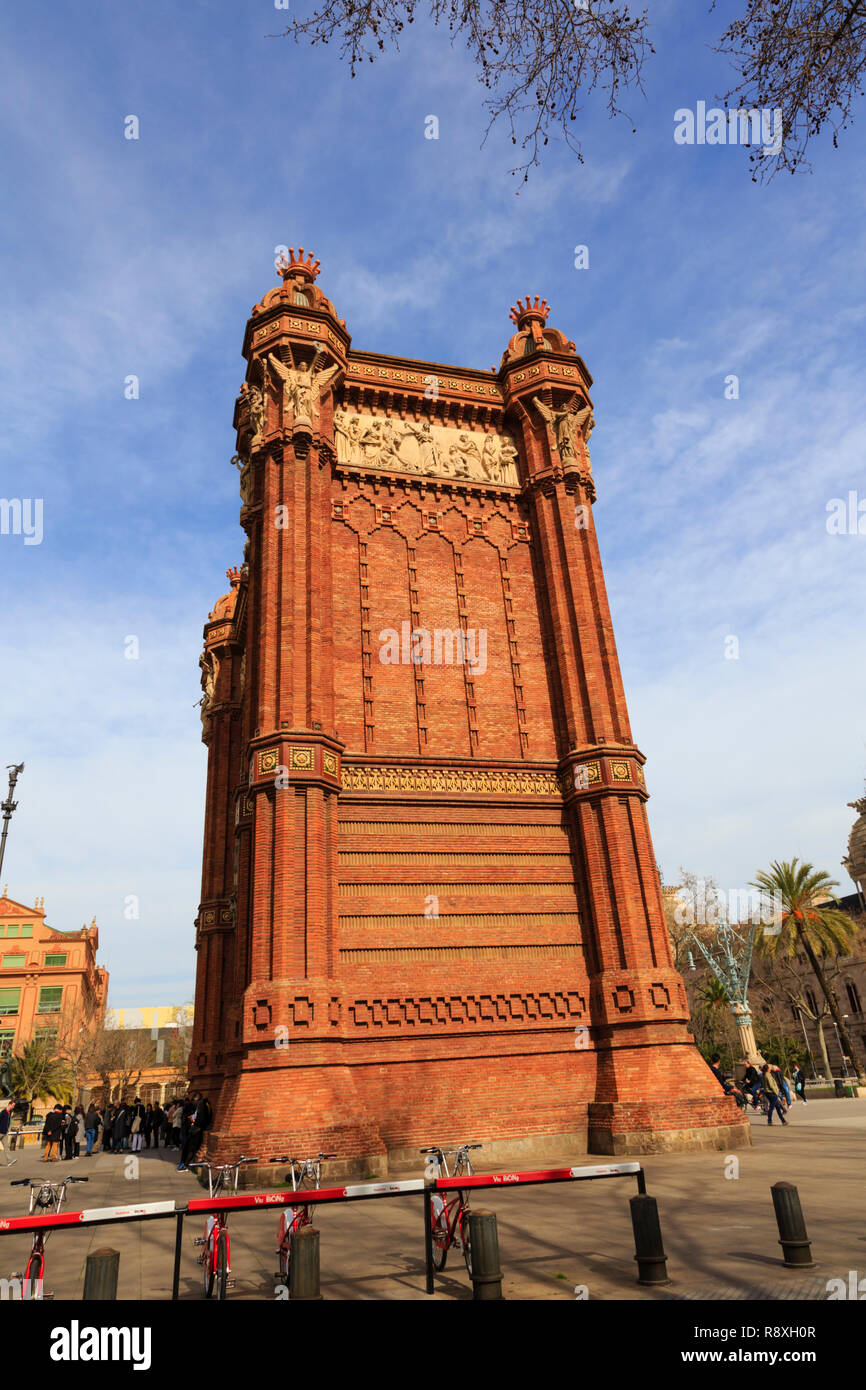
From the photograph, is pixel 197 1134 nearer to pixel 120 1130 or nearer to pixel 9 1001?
pixel 120 1130

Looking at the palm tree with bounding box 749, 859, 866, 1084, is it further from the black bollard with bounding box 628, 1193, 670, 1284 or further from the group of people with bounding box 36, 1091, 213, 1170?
the black bollard with bounding box 628, 1193, 670, 1284

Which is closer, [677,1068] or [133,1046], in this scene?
[677,1068]

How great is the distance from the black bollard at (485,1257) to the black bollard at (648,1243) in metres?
1.16

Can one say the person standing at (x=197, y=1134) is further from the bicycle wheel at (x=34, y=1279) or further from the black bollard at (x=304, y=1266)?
the black bollard at (x=304, y=1266)

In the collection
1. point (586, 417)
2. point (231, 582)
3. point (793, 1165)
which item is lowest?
point (793, 1165)

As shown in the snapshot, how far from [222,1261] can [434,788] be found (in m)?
13.4

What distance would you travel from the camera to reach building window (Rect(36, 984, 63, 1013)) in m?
72.8

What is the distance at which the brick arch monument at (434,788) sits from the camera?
16641 millimetres

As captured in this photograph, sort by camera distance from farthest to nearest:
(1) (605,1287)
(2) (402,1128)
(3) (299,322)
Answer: (3) (299,322) < (2) (402,1128) < (1) (605,1287)

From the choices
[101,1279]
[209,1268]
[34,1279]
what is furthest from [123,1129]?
[101,1279]
